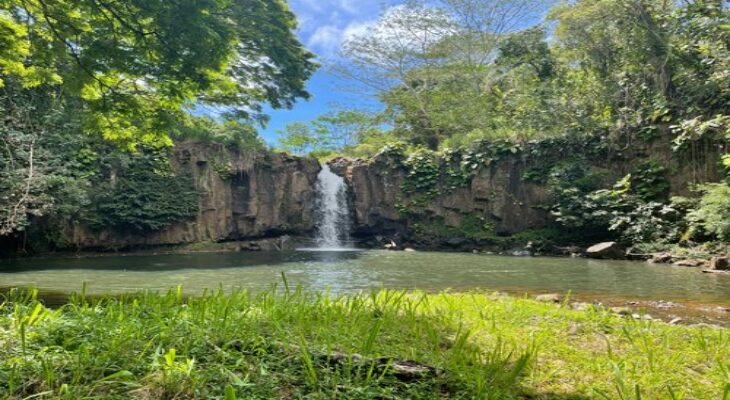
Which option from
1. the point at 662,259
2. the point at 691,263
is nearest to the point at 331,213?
the point at 662,259

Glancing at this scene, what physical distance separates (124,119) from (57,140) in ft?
36.6

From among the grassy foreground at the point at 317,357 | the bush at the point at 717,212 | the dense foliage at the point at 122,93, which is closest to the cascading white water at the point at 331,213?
the dense foliage at the point at 122,93

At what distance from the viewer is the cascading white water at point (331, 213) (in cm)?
2352

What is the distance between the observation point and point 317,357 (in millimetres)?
2400

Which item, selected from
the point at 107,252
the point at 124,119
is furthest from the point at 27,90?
the point at 124,119

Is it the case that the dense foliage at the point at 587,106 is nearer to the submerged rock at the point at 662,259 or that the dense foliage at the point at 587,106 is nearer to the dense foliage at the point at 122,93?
the submerged rock at the point at 662,259

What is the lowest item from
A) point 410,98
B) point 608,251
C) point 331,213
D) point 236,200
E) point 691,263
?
point 691,263

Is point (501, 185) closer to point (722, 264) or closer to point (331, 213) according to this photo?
point (331, 213)

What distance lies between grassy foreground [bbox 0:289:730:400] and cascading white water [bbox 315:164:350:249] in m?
19.8

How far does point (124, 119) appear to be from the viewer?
6.79 metres

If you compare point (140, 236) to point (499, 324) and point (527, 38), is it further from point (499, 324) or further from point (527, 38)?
point (527, 38)

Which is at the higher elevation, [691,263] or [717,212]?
[717,212]

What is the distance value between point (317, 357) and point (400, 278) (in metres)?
7.89

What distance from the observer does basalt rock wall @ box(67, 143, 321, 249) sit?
61.4 feet
